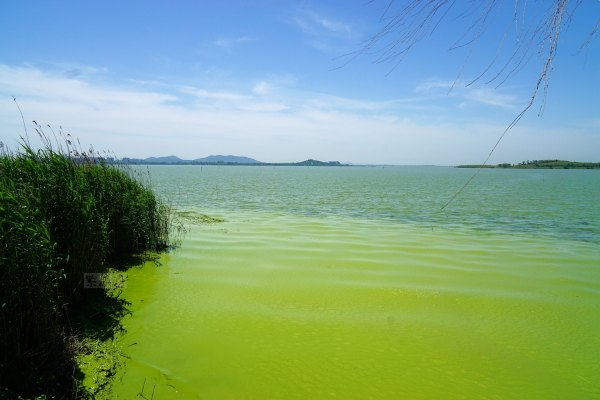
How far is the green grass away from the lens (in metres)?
3.79

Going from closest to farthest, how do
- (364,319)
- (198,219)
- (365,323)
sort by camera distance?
(365,323)
(364,319)
(198,219)

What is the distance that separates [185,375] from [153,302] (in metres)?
2.68

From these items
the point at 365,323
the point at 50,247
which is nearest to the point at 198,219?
the point at 365,323

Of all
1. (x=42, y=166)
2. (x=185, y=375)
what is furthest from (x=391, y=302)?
(x=42, y=166)

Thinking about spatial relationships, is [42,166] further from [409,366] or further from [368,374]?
[409,366]

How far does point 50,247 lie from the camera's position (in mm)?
4309

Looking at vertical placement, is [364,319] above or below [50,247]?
below

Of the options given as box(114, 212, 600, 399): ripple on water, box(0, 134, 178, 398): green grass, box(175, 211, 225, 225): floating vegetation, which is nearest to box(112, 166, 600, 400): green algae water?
box(114, 212, 600, 399): ripple on water

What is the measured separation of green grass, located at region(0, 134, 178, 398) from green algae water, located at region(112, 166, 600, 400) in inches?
33.4

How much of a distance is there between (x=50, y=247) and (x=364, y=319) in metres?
4.69

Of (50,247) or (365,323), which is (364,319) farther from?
(50,247)

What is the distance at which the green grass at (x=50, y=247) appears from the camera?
3.79 m

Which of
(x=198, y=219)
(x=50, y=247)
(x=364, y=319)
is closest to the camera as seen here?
(x=50, y=247)

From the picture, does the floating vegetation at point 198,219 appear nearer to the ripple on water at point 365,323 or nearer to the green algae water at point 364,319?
the green algae water at point 364,319
